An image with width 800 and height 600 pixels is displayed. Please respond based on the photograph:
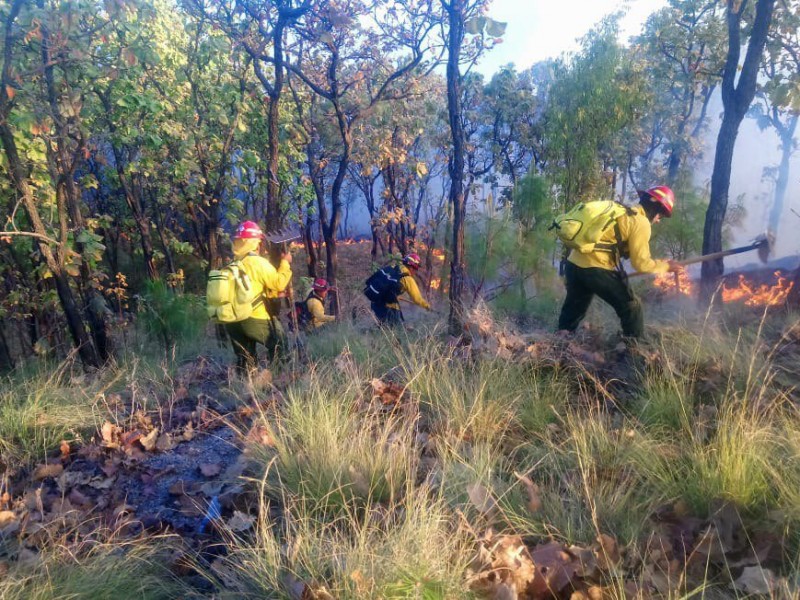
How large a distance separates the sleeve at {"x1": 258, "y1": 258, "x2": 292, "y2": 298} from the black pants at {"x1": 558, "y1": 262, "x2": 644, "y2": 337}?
2.76m

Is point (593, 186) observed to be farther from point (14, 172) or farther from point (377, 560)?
point (377, 560)

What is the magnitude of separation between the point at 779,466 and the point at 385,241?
20117 millimetres

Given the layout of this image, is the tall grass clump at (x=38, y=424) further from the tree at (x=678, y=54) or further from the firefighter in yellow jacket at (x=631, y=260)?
the tree at (x=678, y=54)

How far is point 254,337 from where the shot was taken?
5543 millimetres

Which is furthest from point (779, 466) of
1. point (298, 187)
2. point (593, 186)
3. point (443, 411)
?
point (298, 187)

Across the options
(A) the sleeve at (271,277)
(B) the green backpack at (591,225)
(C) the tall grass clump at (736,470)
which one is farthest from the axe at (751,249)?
(A) the sleeve at (271,277)

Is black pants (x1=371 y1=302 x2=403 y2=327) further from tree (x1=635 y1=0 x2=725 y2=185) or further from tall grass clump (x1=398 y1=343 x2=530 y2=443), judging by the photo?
tree (x1=635 y1=0 x2=725 y2=185)

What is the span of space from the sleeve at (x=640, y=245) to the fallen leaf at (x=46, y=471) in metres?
4.61

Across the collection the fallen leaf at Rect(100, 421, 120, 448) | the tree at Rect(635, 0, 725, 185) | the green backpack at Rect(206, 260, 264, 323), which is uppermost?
the tree at Rect(635, 0, 725, 185)

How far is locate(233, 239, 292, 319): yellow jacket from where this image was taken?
5.45 m

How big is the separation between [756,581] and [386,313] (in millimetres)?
5785

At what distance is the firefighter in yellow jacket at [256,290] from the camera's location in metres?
5.46

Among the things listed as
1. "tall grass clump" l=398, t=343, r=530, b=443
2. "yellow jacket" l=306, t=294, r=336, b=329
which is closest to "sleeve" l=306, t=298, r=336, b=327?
"yellow jacket" l=306, t=294, r=336, b=329

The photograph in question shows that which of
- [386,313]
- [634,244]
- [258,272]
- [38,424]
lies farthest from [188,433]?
[386,313]
